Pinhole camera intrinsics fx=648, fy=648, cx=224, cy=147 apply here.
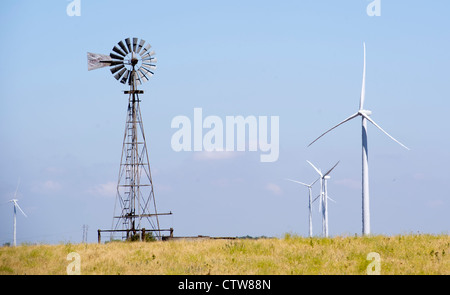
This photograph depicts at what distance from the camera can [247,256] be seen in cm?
3142

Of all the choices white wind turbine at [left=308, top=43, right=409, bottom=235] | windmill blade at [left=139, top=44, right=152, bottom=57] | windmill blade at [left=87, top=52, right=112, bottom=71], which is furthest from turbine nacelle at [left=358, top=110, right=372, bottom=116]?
windmill blade at [left=87, top=52, right=112, bottom=71]

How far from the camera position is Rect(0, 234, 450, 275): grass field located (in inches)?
1103

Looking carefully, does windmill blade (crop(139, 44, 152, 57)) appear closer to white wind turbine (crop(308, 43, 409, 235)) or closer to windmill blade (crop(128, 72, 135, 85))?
windmill blade (crop(128, 72, 135, 85))

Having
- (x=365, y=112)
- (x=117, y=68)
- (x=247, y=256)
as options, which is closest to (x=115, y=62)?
(x=117, y=68)

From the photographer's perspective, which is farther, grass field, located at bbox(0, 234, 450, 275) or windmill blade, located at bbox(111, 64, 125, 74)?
windmill blade, located at bbox(111, 64, 125, 74)

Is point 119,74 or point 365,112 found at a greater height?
point 119,74

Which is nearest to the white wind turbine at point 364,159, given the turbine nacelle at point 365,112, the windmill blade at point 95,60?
the turbine nacelle at point 365,112

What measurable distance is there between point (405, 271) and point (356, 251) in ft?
14.6

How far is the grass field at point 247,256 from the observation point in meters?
28.0

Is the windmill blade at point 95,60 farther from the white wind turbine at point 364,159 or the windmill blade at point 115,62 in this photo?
the white wind turbine at point 364,159

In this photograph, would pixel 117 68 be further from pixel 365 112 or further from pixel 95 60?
pixel 365 112

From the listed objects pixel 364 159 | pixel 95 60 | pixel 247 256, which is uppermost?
pixel 95 60
